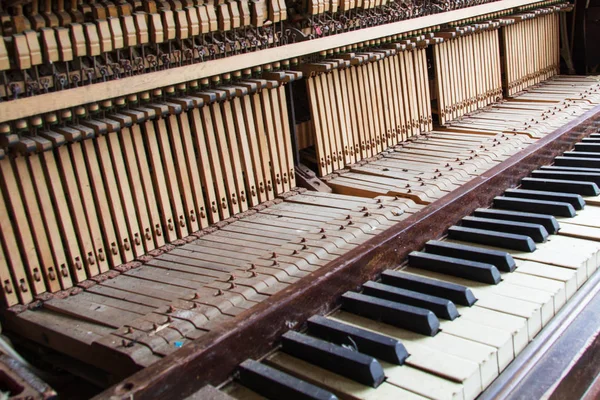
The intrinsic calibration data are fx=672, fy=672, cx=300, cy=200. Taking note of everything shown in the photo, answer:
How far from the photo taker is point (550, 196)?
3322 millimetres

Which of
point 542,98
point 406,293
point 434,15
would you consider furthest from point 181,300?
point 542,98

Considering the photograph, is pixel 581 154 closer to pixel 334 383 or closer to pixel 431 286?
pixel 431 286

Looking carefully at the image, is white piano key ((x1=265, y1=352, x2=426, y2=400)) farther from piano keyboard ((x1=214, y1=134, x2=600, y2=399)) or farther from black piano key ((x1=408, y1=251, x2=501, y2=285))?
black piano key ((x1=408, y1=251, x2=501, y2=285))

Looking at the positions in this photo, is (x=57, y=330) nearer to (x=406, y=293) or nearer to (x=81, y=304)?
(x=81, y=304)

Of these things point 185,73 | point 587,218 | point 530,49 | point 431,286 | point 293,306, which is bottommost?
point 587,218

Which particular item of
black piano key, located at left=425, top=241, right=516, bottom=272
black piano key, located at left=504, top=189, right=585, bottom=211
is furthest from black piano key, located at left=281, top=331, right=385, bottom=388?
black piano key, located at left=504, top=189, right=585, bottom=211

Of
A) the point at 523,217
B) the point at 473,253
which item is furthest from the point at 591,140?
the point at 473,253

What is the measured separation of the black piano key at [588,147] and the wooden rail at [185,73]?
138 centimetres

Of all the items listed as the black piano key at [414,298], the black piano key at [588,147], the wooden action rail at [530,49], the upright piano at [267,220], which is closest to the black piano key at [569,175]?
the upright piano at [267,220]

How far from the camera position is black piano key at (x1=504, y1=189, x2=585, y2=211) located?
3.23 metres

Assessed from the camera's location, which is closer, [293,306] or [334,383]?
[334,383]

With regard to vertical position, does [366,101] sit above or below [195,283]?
above

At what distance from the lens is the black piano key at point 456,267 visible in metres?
2.48

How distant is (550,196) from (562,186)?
0.22 m
